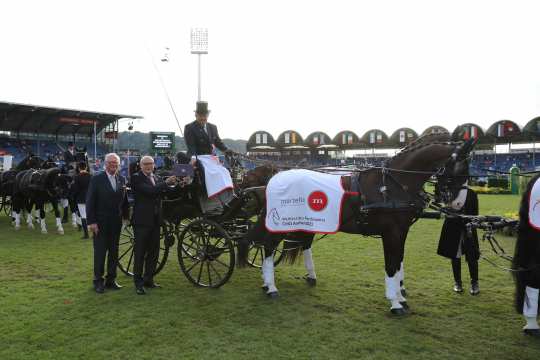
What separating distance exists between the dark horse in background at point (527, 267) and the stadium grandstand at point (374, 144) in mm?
35789

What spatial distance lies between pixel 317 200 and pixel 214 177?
167 cm

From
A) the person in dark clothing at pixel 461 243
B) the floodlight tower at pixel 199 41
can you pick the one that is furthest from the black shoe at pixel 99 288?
the floodlight tower at pixel 199 41

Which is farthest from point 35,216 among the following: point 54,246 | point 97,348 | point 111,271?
point 97,348

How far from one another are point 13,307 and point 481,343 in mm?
5701

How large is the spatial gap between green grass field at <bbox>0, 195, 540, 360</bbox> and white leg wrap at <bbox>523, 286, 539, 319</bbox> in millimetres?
268

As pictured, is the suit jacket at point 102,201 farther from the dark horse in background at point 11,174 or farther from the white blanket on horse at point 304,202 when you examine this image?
the dark horse in background at point 11,174

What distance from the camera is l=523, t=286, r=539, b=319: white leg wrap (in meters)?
4.52

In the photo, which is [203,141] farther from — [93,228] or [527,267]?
[527,267]

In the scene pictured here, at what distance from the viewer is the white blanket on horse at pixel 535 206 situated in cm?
412

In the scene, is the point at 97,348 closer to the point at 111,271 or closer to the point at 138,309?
the point at 138,309

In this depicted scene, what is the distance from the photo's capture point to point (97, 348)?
428 cm

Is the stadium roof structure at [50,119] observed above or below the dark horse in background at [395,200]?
above

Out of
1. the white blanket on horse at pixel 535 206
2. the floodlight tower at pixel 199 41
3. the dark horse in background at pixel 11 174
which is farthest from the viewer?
the floodlight tower at pixel 199 41

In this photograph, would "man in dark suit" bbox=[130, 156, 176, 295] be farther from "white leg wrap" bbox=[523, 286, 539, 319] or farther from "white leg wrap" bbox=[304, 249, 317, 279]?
"white leg wrap" bbox=[523, 286, 539, 319]
